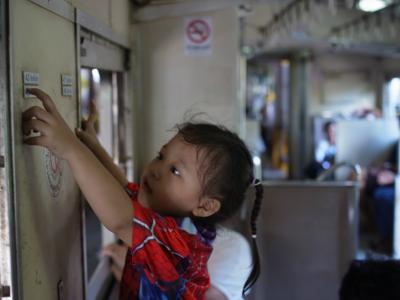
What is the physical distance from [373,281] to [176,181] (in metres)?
0.53

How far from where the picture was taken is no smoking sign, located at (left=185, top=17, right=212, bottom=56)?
225 centimetres

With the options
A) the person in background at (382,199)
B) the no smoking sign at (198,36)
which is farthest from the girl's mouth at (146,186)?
the person in background at (382,199)

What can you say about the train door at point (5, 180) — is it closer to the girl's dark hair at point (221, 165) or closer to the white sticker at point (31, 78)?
the white sticker at point (31, 78)

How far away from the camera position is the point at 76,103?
127cm

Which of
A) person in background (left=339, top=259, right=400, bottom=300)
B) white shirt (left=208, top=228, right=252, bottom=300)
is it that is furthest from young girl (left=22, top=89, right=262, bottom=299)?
white shirt (left=208, top=228, right=252, bottom=300)

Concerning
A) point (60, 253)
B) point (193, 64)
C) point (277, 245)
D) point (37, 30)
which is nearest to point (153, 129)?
point (193, 64)

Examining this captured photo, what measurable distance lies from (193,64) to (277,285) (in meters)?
1.16

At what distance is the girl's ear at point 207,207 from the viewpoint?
116cm

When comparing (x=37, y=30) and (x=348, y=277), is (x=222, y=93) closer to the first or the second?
(x=348, y=277)

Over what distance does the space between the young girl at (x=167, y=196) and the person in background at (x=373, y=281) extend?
336 mm

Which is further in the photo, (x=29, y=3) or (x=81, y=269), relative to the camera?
(x=81, y=269)

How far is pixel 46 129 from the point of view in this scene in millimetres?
918

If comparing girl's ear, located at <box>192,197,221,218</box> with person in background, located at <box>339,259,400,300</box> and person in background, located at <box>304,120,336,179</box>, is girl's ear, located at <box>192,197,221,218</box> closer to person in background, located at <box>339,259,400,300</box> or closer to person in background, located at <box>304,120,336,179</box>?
person in background, located at <box>339,259,400,300</box>

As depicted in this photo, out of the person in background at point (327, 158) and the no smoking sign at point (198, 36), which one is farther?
the person in background at point (327, 158)
